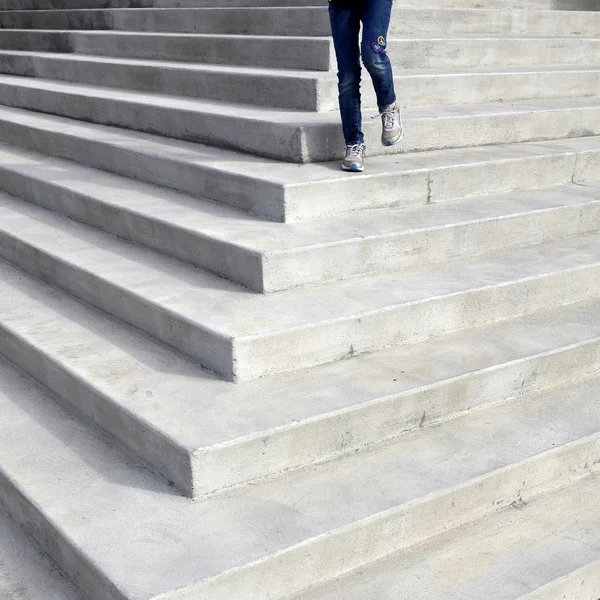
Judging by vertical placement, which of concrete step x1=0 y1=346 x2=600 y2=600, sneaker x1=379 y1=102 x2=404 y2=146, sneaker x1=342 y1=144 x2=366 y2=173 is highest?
sneaker x1=379 y1=102 x2=404 y2=146

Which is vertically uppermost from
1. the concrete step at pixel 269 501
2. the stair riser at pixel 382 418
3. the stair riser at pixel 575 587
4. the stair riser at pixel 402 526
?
the stair riser at pixel 382 418

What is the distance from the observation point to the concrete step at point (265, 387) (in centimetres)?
287

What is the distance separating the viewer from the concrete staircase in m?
2.74

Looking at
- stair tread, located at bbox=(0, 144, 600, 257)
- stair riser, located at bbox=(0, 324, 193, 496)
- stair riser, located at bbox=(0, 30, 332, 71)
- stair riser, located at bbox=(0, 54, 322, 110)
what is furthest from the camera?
stair riser, located at bbox=(0, 30, 332, 71)

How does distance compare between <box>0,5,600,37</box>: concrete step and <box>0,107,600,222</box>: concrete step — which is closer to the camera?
<box>0,107,600,222</box>: concrete step

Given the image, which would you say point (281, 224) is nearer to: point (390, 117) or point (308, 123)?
point (308, 123)

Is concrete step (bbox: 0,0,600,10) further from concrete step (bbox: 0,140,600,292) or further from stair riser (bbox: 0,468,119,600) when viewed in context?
stair riser (bbox: 0,468,119,600)

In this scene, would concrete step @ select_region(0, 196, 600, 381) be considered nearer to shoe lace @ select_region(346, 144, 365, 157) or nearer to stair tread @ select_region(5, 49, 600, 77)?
shoe lace @ select_region(346, 144, 365, 157)

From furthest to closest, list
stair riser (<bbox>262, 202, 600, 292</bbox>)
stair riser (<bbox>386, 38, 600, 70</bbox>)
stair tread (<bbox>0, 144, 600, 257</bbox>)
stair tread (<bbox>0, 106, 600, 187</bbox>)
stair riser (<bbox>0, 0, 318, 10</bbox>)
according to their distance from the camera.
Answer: stair riser (<bbox>0, 0, 318, 10</bbox>), stair riser (<bbox>386, 38, 600, 70</bbox>), stair tread (<bbox>0, 106, 600, 187</bbox>), stair tread (<bbox>0, 144, 600, 257</bbox>), stair riser (<bbox>262, 202, 600, 292</bbox>)

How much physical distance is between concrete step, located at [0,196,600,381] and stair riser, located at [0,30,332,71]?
1.97 metres

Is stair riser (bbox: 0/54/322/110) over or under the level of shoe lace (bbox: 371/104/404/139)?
over

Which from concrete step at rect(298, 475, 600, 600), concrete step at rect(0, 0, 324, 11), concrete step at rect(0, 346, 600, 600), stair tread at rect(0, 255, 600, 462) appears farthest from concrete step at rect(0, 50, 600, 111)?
concrete step at rect(298, 475, 600, 600)

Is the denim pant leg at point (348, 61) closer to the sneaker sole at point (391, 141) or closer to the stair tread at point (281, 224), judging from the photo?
the sneaker sole at point (391, 141)

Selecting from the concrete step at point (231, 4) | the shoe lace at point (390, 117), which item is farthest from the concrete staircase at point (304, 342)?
the concrete step at point (231, 4)
